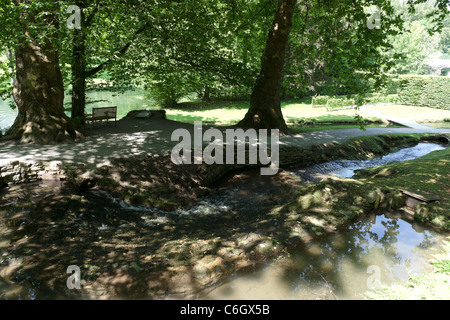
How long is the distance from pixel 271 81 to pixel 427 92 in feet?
83.4

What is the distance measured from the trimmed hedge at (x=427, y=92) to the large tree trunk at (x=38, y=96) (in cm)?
3029

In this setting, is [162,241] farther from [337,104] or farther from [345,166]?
[337,104]

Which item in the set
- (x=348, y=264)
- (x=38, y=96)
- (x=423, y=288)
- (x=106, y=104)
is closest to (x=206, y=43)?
(x=38, y=96)

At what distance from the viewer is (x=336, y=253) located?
480 cm

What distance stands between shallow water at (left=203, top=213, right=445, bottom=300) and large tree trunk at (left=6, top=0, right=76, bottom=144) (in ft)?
24.8

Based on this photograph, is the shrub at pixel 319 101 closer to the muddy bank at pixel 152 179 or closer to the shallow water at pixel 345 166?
the shallow water at pixel 345 166

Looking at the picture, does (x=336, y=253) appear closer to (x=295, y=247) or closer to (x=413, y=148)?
(x=295, y=247)

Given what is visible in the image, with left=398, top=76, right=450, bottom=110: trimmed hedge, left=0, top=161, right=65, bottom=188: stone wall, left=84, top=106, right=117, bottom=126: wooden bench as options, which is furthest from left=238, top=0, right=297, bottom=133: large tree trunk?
left=398, top=76, right=450, bottom=110: trimmed hedge

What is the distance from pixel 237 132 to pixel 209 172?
164 inches

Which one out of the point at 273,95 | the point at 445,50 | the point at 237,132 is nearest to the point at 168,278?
the point at 237,132

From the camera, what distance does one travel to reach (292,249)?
483cm

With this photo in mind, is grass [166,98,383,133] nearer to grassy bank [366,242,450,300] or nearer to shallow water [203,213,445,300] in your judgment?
shallow water [203,213,445,300]

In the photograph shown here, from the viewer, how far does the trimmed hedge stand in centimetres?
2836

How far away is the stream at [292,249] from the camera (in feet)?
12.6
